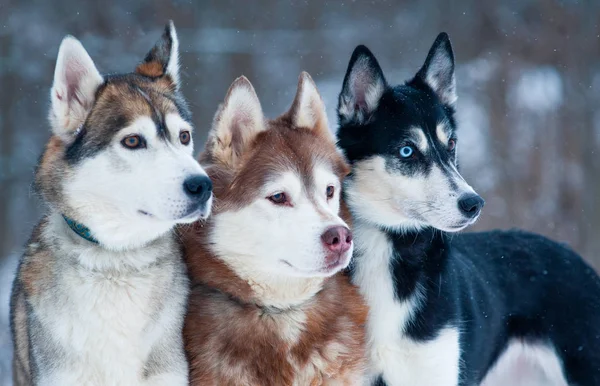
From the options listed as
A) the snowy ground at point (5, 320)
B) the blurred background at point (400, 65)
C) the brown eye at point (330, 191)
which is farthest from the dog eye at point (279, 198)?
the blurred background at point (400, 65)

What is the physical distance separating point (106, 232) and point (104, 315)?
1.27 ft

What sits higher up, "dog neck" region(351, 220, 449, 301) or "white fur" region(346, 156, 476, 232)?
"white fur" region(346, 156, 476, 232)

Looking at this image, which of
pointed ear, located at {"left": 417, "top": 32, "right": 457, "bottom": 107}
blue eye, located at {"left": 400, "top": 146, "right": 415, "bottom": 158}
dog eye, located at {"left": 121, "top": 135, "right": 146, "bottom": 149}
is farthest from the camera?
pointed ear, located at {"left": 417, "top": 32, "right": 457, "bottom": 107}

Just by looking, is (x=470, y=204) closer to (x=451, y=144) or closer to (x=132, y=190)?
(x=451, y=144)

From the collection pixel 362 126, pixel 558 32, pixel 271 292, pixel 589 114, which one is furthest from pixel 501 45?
pixel 271 292

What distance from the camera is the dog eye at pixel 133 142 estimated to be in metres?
3.54

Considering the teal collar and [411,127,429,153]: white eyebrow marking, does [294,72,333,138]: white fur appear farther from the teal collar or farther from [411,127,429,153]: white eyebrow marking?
the teal collar

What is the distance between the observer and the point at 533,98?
562 inches

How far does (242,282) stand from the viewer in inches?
153

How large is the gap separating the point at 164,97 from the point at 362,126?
4.02ft

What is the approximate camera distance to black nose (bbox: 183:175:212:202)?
341 cm

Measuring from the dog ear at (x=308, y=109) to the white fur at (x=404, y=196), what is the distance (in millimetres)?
329

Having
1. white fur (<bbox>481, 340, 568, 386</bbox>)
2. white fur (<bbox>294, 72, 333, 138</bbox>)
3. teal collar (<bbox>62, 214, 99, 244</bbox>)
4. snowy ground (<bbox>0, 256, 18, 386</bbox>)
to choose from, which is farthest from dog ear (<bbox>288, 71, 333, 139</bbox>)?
snowy ground (<bbox>0, 256, 18, 386</bbox>)

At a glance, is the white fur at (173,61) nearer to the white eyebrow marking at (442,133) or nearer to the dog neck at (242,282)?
the dog neck at (242,282)
